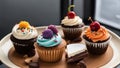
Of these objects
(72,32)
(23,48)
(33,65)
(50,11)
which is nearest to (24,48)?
(23,48)

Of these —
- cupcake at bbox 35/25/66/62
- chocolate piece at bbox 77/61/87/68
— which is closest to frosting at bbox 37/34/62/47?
cupcake at bbox 35/25/66/62

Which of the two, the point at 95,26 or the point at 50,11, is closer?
the point at 95,26

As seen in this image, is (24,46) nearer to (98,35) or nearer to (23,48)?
(23,48)

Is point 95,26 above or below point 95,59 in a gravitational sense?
above

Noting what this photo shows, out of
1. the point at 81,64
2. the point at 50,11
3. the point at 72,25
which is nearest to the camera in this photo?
the point at 81,64

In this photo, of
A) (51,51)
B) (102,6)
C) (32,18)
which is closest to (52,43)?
(51,51)

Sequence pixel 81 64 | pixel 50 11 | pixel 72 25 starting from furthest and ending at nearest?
pixel 50 11, pixel 72 25, pixel 81 64

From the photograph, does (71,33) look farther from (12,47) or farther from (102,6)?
(102,6)

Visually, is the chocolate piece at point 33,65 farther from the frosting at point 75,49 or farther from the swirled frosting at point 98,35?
the swirled frosting at point 98,35
